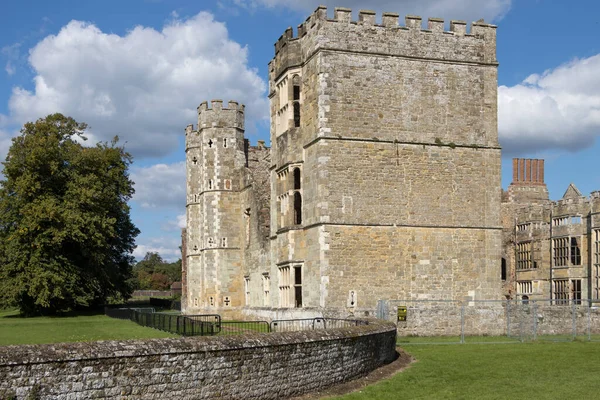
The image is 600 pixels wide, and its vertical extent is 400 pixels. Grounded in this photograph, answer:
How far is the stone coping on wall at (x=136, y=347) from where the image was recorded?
35.9ft

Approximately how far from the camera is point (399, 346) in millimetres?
23094

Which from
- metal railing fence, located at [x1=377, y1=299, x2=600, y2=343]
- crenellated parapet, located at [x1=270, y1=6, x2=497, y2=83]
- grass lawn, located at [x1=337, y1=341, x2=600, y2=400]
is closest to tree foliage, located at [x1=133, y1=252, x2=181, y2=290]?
crenellated parapet, located at [x1=270, y1=6, x2=497, y2=83]

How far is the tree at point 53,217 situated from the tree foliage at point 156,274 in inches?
2887

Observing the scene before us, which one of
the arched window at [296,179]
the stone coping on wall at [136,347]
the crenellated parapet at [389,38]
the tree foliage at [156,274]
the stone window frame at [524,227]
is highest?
the crenellated parapet at [389,38]

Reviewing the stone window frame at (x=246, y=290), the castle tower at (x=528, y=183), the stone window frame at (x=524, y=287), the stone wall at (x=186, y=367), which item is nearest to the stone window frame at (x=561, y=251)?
the stone window frame at (x=524, y=287)

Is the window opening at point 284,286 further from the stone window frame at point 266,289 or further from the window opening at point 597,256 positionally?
the window opening at point 597,256

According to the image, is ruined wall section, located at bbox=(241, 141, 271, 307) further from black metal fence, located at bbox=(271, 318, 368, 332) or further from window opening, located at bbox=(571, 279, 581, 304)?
window opening, located at bbox=(571, 279, 581, 304)

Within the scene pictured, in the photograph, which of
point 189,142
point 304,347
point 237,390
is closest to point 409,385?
point 304,347

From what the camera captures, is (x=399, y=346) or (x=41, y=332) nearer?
(x=399, y=346)

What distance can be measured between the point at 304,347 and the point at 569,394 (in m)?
4.93

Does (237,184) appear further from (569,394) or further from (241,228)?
(569,394)

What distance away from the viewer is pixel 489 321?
27.4m

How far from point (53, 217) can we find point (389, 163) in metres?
21.3

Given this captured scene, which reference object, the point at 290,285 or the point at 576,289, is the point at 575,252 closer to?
the point at 576,289
